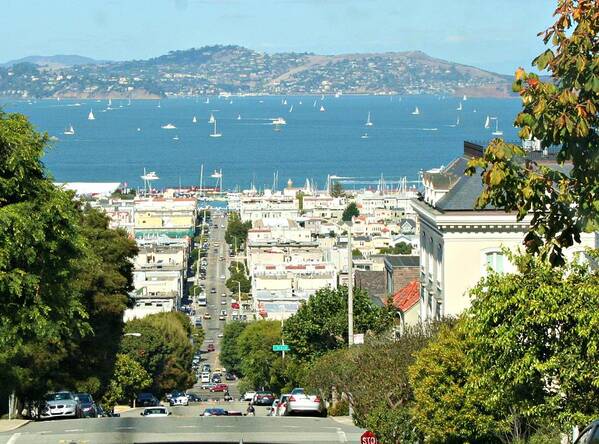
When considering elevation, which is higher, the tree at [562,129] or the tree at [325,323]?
the tree at [562,129]

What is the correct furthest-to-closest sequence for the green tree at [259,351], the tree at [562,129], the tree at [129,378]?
the green tree at [259,351] → the tree at [129,378] → the tree at [562,129]

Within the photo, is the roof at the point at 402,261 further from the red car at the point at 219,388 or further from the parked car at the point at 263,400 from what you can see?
the red car at the point at 219,388

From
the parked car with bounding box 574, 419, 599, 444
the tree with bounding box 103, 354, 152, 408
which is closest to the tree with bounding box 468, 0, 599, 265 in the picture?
the parked car with bounding box 574, 419, 599, 444

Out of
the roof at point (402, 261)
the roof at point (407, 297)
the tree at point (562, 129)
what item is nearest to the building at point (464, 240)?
the roof at point (407, 297)

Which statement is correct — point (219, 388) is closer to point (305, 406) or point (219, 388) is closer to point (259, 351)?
point (259, 351)

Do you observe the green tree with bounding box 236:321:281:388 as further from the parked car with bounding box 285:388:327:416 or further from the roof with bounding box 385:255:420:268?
the parked car with bounding box 285:388:327:416

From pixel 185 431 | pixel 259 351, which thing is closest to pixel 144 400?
pixel 259 351

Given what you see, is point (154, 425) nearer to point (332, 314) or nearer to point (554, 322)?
point (554, 322)
